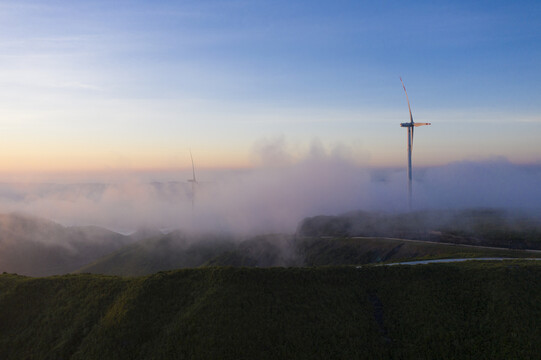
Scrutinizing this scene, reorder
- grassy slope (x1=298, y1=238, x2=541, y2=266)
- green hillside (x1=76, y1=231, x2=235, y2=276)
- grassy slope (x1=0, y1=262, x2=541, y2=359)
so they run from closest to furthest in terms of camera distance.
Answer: grassy slope (x1=0, y1=262, x2=541, y2=359) < grassy slope (x1=298, y1=238, x2=541, y2=266) < green hillside (x1=76, y1=231, x2=235, y2=276)

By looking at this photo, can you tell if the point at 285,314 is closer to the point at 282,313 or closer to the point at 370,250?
the point at 282,313

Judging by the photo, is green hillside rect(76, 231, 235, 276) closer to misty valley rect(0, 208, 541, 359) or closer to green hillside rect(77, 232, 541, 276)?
green hillside rect(77, 232, 541, 276)

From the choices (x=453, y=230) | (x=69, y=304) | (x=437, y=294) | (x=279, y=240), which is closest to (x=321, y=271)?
(x=437, y=294)

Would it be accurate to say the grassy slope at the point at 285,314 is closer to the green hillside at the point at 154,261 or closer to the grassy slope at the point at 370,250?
the grassy slope at the point at 370,250

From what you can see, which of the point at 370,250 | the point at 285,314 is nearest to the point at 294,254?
the point at 370,250

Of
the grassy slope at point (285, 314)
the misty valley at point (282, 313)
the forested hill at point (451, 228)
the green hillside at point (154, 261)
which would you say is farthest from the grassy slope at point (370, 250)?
the green hillside at point (154, 261)

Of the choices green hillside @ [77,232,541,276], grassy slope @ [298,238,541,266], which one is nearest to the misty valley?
green hillside @ [77,232,541,276]

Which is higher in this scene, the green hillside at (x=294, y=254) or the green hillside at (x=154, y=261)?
the green hillside at (x=294, y=254)

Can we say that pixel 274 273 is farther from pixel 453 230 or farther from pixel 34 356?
pixel 453 230
